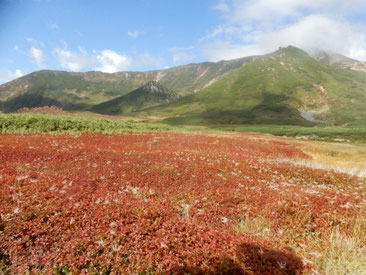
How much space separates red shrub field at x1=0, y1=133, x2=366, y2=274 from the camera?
473 centimetres

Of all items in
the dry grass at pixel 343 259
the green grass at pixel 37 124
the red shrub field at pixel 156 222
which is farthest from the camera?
the green grass at pixel 37 124

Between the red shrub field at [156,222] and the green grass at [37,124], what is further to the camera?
the green grass at [37,124]

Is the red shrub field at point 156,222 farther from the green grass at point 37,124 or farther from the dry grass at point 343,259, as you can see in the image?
the green grass at point 37,124

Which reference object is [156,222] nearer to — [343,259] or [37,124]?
[343,259]

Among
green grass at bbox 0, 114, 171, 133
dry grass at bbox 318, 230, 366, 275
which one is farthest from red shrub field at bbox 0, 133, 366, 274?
green grass at bbox 0, 114, 171, 133

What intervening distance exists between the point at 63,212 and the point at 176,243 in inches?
151

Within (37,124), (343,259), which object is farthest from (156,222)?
(37,124)

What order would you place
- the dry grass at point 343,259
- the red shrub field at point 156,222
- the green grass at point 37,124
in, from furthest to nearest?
Answer: 1. the green grass at point 37,124
2. the dry grass at point 343,259
3. the red shrub field at point 156,222

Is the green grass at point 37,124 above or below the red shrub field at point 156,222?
above

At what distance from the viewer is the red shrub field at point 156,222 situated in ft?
15.5

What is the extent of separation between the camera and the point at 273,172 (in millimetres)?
16188

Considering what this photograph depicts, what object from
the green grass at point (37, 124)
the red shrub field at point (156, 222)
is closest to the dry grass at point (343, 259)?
the red shrub field at point (156, 222)

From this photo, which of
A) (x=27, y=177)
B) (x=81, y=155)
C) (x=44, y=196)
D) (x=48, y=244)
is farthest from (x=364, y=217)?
(x=81, y=155)

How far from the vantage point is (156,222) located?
6238 mm
